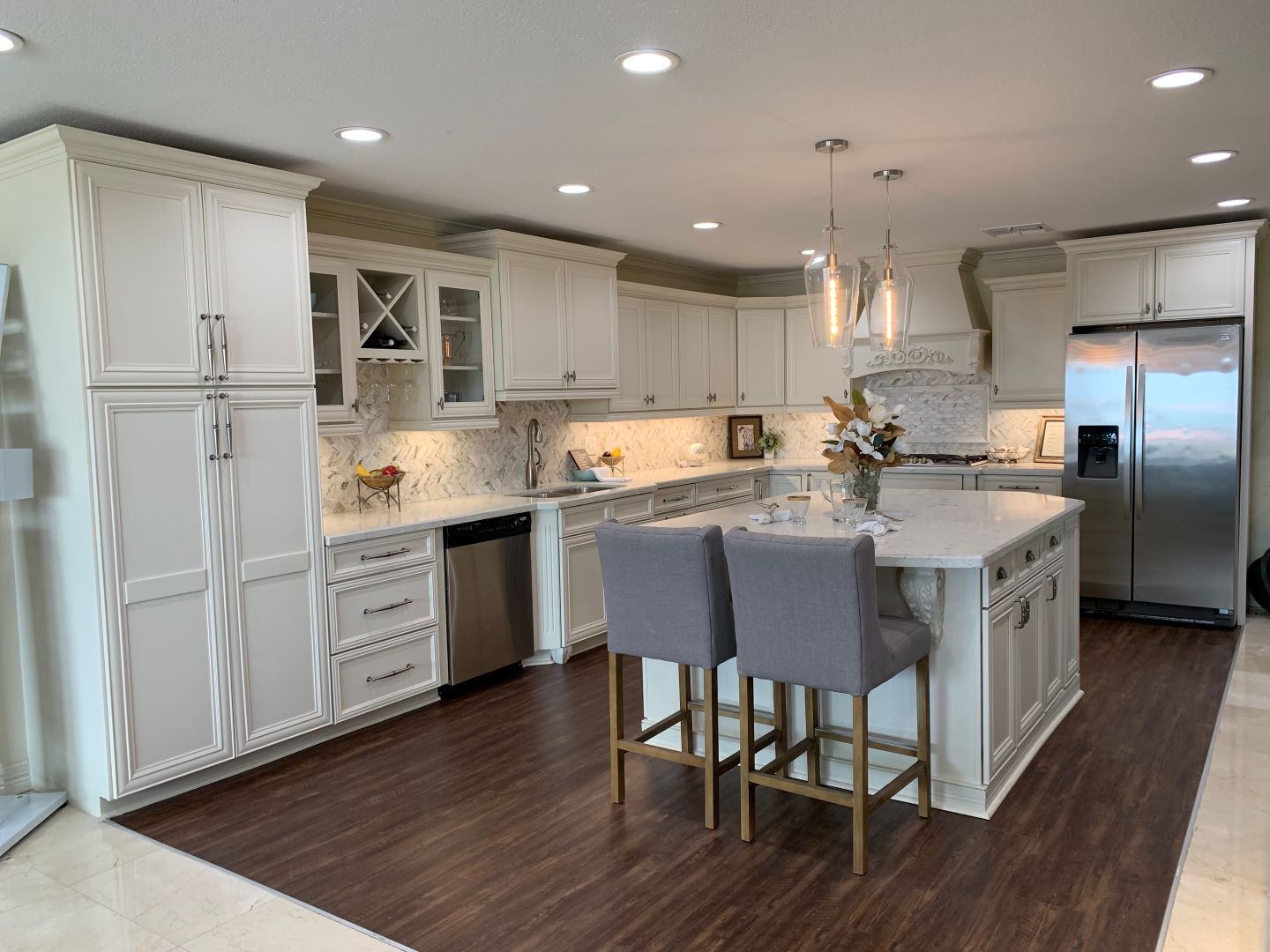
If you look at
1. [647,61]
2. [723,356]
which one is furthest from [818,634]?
[723,356]

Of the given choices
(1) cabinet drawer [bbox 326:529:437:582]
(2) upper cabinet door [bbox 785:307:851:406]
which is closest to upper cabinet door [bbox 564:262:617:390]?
(1) cabinet drawer [bbox 326:529:437:582]

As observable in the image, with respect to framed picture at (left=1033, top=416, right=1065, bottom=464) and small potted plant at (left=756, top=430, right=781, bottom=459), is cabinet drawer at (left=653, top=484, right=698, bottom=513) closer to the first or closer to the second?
small potted plant at (left=756, top=430, right=781, bottom=459)

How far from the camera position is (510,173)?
4.13m

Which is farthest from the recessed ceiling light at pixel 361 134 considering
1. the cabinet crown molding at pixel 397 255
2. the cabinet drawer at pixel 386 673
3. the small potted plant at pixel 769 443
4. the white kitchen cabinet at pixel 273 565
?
the small potted plant at pixel 769 443

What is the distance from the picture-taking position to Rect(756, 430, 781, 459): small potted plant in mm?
7898

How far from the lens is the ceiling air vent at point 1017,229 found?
5.63 m

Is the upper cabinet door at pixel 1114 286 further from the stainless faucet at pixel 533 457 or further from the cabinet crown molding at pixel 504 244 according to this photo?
the stainless faucet at pixel 533 457

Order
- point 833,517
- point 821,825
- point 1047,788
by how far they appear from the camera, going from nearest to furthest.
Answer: point 821,825 → point 1047,788 → point 833,517

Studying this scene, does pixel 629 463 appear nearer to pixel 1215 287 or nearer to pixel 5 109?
pixel 1215 287

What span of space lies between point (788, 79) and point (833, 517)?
1.70m

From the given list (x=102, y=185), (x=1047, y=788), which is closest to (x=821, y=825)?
(x=1047, y=788)

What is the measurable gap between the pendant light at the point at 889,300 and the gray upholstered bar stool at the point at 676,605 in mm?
1296

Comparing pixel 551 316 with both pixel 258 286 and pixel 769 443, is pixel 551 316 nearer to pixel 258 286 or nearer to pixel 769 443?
pixel 258 286

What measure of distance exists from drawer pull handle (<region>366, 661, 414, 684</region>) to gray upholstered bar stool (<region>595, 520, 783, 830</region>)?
55.7 inches
